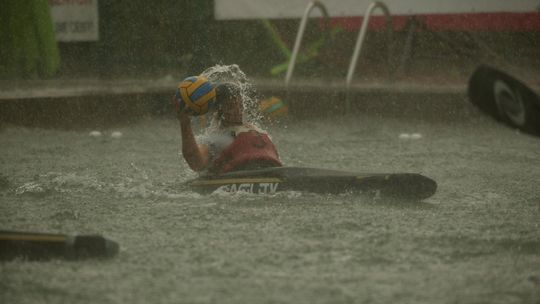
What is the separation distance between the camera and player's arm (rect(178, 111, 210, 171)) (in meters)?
4.77

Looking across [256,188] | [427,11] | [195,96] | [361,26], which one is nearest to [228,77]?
[195,96]

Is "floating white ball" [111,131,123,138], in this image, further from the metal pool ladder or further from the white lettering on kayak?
the white lettering on kayak

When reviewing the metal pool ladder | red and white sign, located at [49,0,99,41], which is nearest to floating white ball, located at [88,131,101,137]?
the metal pool ladder

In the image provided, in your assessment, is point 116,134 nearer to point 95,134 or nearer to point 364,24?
point 95,134

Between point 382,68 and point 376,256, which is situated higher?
point 376,256

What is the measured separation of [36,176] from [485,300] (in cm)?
336

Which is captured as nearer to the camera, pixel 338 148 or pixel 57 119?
pixel 338 148

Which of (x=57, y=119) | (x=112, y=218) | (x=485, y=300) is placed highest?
(x=485, y=300)

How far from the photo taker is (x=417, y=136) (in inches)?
302

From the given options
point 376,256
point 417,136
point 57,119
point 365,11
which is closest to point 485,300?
point 376,256

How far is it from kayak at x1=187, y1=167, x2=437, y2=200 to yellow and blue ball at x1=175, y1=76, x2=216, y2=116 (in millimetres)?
348

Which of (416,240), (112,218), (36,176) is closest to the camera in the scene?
(416,240)

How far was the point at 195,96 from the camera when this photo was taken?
187 inches

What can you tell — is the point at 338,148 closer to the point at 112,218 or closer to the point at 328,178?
the point at 328,178
